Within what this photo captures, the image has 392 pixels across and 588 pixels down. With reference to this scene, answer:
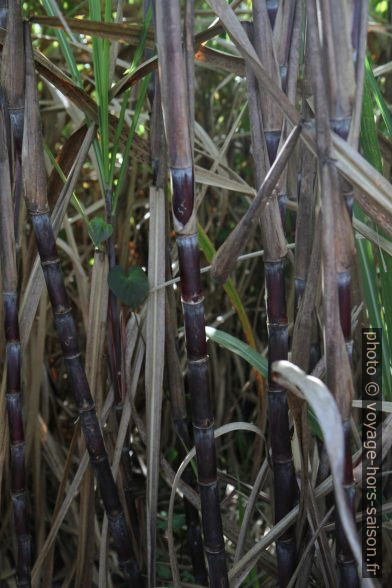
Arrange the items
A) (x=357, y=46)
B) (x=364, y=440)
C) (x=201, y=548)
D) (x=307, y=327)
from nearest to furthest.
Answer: (x=357, y=46), (x=307, y=327), (x=364, y=440), (x=201, y=548)

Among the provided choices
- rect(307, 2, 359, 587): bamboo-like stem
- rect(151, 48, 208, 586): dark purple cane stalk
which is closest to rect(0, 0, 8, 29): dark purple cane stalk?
rect(151, 48, 208, 586): dark purple cane stalk

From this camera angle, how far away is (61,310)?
904 mm

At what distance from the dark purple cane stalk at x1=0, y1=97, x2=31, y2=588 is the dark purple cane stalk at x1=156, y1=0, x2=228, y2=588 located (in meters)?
0.23

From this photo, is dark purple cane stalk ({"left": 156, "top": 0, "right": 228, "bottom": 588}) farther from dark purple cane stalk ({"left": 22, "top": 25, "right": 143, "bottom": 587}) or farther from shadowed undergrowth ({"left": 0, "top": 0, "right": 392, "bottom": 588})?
dark purple cane stalk ({"left": 22, "top": 25, "right": 143, "bottom": 587})

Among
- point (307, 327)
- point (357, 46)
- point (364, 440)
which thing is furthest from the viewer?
point (364, 440)

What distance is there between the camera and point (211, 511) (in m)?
0.88

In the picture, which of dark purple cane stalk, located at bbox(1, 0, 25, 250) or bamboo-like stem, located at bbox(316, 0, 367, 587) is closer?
bamboo-like stem, located at bbox(316, 0, 367, 587)

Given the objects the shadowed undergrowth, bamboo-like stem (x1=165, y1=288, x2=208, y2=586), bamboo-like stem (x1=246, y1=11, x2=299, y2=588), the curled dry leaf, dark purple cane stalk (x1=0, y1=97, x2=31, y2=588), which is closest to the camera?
the curled dry leaf

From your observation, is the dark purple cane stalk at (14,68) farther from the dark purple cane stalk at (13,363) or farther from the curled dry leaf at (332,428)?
the curled dry leaf at (332,428)

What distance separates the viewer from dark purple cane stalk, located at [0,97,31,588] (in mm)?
898

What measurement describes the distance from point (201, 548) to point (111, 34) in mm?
711

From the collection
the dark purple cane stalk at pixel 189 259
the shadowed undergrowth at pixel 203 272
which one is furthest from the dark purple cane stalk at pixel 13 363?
the dark purple cane stalk at pixel 189 259

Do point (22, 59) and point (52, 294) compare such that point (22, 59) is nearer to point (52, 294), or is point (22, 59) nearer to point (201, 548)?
point (52, 294)

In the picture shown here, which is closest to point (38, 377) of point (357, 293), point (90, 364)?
point (90, 364)
